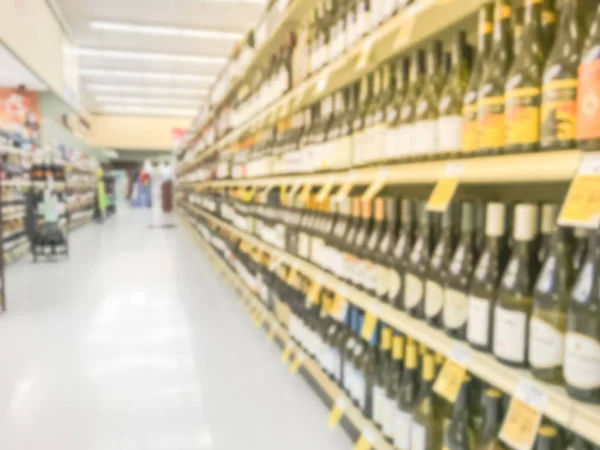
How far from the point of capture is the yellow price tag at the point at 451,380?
1.33 meters


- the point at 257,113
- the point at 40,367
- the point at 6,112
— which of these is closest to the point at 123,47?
the point at 6,112

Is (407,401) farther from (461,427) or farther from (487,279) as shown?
(487,279)

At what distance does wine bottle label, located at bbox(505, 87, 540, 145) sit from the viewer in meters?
1.16

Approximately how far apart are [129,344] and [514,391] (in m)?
3.10

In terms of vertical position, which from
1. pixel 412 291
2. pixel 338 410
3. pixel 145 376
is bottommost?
pixel 145 376

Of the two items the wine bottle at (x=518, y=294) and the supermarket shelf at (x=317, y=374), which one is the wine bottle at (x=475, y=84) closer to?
the wine bottle at (x=518, y=294)

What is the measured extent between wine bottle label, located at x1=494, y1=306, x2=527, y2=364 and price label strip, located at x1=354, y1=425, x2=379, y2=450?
893 millimetres

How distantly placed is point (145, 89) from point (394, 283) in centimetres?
1581

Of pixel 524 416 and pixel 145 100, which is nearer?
pixel 524 416

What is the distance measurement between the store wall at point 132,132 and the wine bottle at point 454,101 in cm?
2102

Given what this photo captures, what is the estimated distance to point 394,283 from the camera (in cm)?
184

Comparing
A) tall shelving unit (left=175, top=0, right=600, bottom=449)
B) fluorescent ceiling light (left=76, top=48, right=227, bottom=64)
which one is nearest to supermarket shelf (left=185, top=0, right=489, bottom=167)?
tall shelving unit (left=175, top=0, right=600, bottom=449)

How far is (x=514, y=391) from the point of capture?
1137mm

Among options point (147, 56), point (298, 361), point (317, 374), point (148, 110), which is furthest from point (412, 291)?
point (148, 110)
